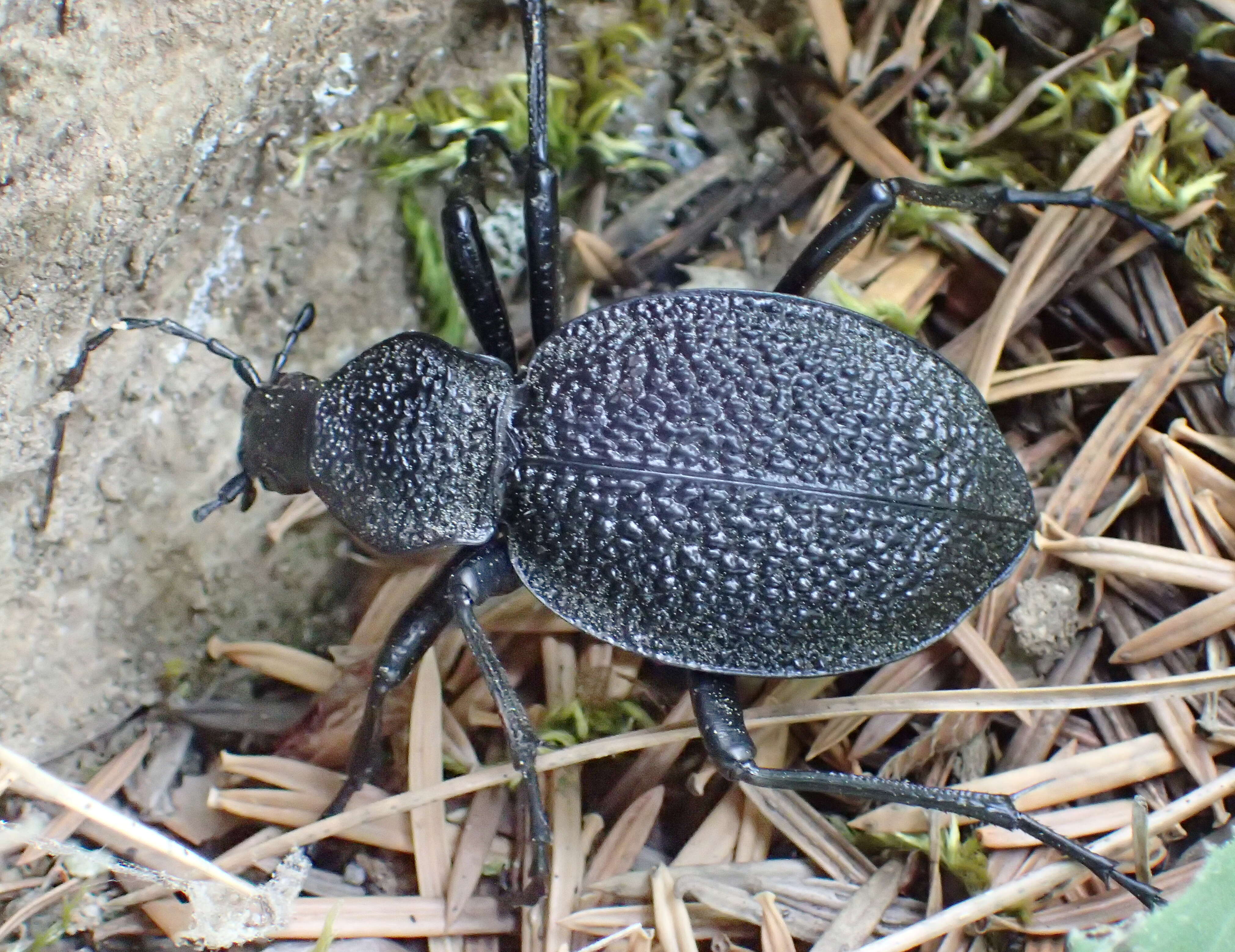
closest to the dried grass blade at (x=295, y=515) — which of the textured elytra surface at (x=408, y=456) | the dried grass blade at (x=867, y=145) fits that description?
the textured elytra surface at (x=408, y=456)

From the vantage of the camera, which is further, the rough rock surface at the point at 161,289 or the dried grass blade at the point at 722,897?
the dried grass blade at the point at 722,897

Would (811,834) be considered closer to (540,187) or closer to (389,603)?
(389,603)

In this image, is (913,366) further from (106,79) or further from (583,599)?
(106,79)

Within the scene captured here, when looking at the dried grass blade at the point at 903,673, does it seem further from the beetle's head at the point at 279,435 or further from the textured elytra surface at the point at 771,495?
the beetle's head at the point at 279,435

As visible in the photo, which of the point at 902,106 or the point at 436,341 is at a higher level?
the point at 902,106

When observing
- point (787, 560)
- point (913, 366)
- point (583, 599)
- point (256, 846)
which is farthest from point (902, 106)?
point (256, 846)

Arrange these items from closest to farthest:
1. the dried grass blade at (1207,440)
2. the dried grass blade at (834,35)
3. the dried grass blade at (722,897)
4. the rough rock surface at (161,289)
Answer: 1. the rough rock surface at (161,289)
2. the dried grass blade at (722,897)
3. the dried grass blade at (1207,440)
4. the dried grass blade at (834,35)

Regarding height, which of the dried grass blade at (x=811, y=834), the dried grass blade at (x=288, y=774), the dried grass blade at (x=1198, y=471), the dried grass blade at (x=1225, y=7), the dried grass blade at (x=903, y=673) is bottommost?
the dried grass blade at (x=288, y=774)

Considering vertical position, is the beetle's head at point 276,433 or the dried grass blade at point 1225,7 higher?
the dried grass blade at point 1225,7
